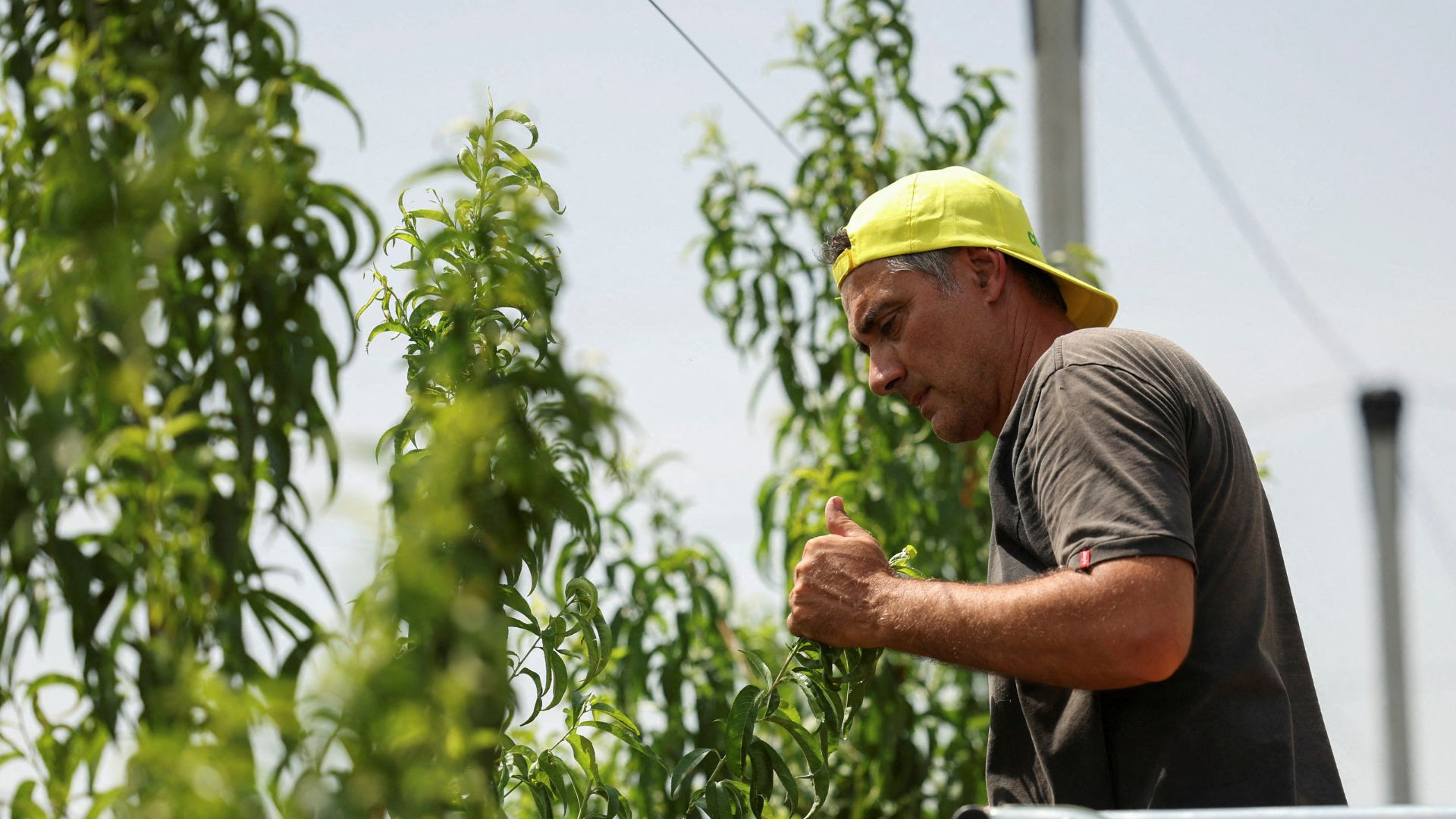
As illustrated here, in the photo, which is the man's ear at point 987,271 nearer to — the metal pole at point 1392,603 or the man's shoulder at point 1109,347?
the man's shoulder at point 1109,347

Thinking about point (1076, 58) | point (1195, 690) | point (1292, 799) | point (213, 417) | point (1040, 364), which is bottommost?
point (1292, 799)

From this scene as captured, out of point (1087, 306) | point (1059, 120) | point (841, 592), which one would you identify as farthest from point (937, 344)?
point (1059, 120)

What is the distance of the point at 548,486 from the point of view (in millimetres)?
787

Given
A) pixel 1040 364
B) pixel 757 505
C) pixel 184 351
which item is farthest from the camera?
pixel 757 505

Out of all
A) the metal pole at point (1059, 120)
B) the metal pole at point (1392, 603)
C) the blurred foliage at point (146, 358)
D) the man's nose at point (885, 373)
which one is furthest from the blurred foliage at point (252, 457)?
the metal pole at point (1392, 603)

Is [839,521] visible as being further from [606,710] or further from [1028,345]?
[1028,345]

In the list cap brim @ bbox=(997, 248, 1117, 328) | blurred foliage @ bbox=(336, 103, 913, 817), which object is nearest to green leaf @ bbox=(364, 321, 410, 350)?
blurred foliage @ bbox=(336, 103, 913, 817)

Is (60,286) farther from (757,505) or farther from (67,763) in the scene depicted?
(757,505)

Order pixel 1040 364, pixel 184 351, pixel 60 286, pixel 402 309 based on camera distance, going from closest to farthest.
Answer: pixel 60 286 → pixel 184 351 → pixel 402 309 → pixel 1040 364

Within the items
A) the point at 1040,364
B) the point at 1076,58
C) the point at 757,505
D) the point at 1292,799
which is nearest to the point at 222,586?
the point at 1040,364

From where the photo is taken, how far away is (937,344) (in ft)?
6.10

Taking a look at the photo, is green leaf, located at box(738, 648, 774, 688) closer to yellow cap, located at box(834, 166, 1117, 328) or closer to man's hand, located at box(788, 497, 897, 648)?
man's hand, located at box(788, 497, 897, 648)

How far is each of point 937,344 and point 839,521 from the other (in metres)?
0.40

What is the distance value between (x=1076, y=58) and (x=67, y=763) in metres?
3.10
